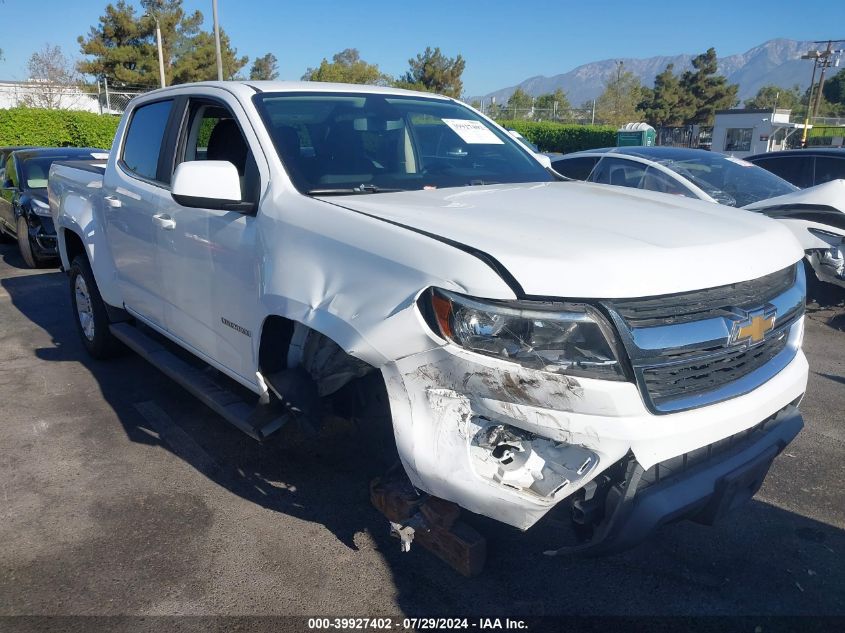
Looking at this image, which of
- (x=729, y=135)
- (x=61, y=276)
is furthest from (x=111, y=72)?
(x=61, y=276)

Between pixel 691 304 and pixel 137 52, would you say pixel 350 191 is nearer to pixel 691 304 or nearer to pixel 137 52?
pixel 691 304

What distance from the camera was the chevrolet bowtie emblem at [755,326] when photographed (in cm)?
230

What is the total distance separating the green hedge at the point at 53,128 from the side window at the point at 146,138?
951 inches

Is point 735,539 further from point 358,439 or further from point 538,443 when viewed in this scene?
point 358,439

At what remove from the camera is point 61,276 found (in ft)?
30.5

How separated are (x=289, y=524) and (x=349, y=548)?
0.37m

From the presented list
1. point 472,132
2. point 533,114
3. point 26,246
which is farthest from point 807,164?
point 533,114

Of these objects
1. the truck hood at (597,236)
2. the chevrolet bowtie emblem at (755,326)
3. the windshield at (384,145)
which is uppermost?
the windshield at (384,145)

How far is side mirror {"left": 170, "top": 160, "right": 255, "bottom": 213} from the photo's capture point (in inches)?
119

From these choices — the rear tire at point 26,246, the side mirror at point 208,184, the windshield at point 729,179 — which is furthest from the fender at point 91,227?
the windshield at point 729,179

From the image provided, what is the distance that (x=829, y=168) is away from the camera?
8.56 m

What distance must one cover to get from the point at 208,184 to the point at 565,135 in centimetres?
3831

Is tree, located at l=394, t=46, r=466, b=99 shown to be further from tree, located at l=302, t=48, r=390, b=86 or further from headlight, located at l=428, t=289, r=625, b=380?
headlight, located at l=428, t=289, r=625, b=380

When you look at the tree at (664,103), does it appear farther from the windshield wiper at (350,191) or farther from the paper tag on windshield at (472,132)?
the windshield wiper at (350,191)
